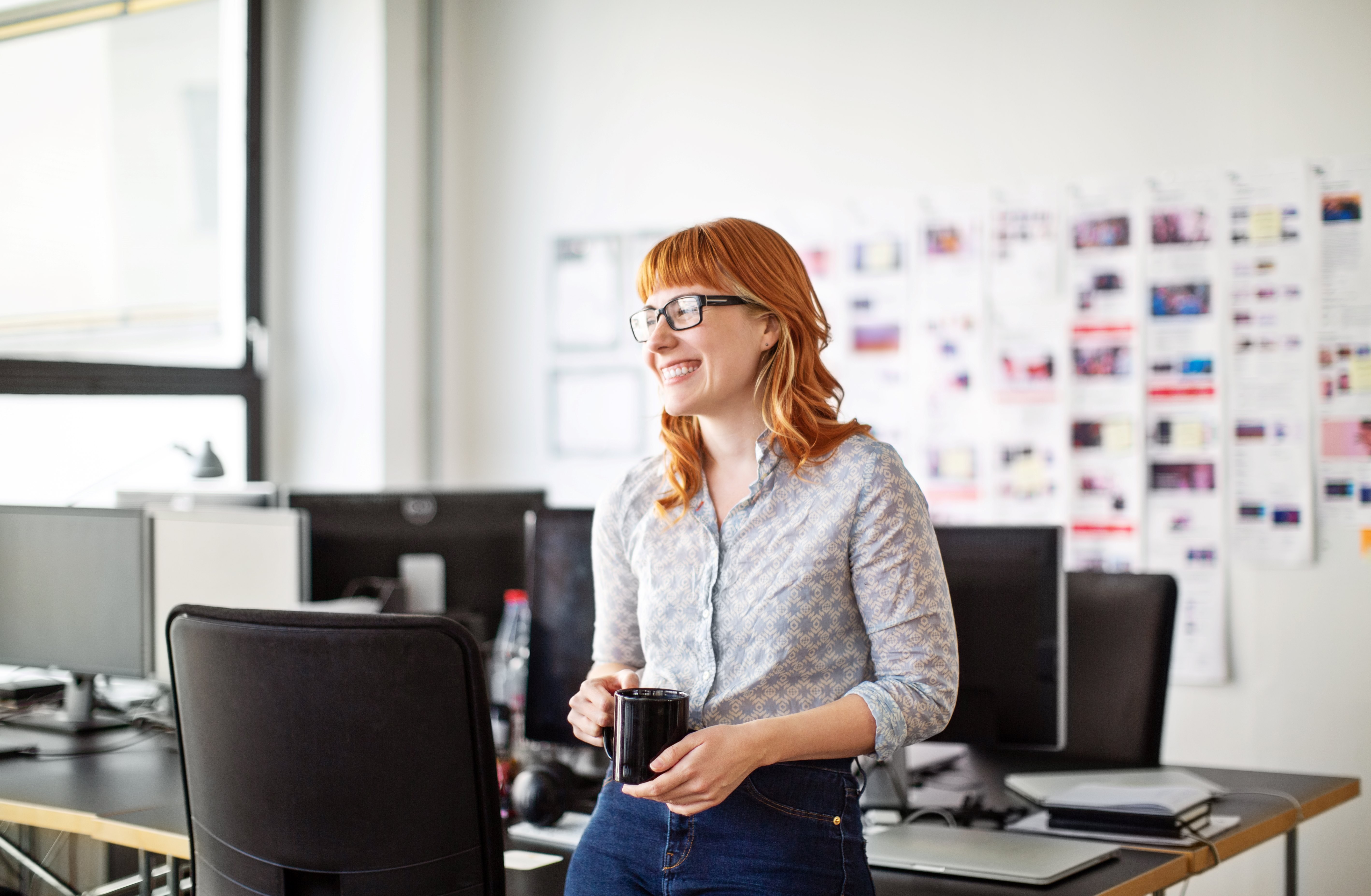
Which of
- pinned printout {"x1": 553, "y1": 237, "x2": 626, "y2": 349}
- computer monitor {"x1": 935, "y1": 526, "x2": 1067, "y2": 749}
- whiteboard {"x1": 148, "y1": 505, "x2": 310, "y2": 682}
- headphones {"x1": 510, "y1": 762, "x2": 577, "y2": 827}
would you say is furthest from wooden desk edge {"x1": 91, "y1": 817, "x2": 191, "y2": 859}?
pinned printout {"x1": 553, "y1": 237, "x2": 626, "y2": 349}

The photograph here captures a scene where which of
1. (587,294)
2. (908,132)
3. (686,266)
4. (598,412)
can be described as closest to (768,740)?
(686,266)

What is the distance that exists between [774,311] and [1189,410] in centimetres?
→ 196

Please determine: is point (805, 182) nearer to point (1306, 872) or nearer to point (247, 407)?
point (247, 407)

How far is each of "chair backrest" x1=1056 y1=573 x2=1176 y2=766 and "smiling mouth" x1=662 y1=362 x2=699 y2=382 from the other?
108 cm

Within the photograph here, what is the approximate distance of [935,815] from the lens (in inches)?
71.9

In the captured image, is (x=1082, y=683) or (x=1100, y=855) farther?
(x=1082, y=683)

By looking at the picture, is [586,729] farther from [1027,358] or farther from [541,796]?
[1027,358]

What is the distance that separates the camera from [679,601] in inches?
52.4

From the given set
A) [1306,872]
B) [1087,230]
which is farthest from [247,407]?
[1306,872]

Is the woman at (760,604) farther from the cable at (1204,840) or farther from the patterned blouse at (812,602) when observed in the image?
the cable at (1204,840)

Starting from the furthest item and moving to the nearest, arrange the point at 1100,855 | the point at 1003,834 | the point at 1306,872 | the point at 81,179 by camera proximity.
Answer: the point at 81,179 < the point at 1306,872 < the point at 1003,834 < the point at 1100,855

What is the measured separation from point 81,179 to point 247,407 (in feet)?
2.62

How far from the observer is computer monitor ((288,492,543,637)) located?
233cm

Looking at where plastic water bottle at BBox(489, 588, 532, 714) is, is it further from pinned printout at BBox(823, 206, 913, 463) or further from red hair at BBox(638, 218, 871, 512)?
pinned printout at BBox(823, 206, 913, 463)
